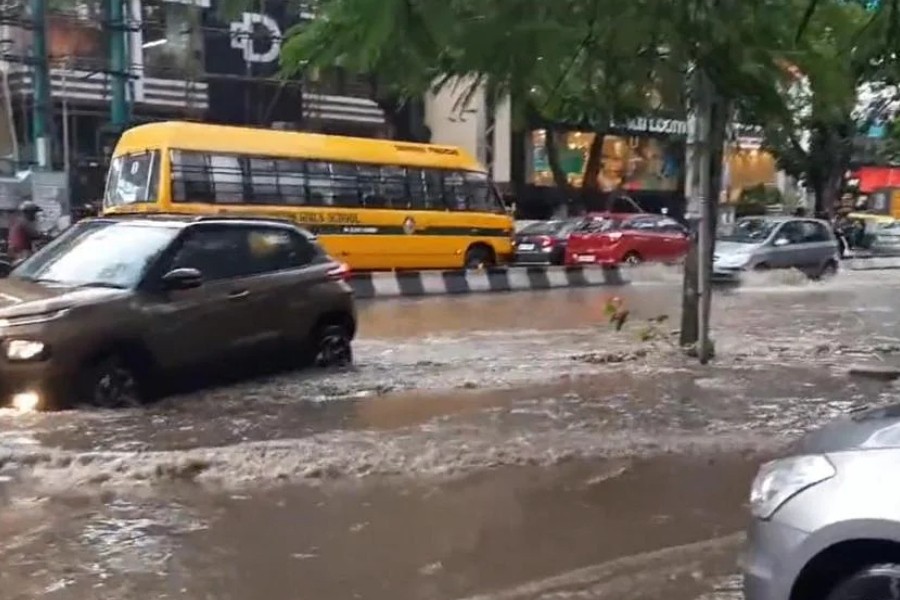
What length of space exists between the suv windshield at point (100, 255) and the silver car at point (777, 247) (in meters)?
17.2

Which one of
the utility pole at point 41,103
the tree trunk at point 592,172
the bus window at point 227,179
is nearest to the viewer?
the bus window at point 227,179

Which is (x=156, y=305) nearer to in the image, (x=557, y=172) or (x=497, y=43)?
(x=497, y=43)

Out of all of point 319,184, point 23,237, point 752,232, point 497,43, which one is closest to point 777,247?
point 752,232

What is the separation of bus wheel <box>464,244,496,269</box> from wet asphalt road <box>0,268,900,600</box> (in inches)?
554

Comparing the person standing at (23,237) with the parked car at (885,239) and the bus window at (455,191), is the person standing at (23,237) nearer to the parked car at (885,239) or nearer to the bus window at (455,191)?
the bus window at (455,191)

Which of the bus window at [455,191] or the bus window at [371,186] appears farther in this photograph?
the bus window at [455,191]

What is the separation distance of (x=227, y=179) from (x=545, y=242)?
9.90 metres

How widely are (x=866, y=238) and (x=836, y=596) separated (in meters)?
42.4

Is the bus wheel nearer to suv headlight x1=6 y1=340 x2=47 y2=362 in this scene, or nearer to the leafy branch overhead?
suv headlight x1=6 y1=340 x2=47 y2=362

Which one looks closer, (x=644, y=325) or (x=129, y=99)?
(x=644, y=325)

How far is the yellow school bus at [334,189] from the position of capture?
76.3 ft

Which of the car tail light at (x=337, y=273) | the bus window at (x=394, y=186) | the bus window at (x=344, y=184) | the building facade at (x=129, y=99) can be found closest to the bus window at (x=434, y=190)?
the bus window at (x=394, y=186)

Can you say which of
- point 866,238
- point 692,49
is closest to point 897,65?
point 692,49

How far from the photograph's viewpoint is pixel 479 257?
93.6 ft
